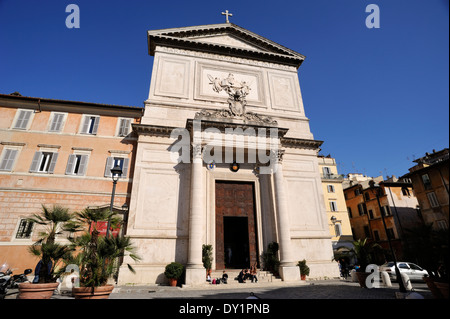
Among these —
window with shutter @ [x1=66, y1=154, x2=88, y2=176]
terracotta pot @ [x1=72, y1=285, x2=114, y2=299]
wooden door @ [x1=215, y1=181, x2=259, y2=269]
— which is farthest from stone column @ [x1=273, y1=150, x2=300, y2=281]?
window with shutter @ [x1=66, y1=154, x2=88, y2=176]

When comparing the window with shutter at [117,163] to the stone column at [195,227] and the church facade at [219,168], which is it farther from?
the stone column at [195,227]

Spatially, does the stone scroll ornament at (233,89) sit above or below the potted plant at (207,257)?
above

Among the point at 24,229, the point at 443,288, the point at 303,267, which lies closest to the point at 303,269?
the point at 303,267

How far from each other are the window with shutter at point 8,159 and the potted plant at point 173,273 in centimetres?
1273

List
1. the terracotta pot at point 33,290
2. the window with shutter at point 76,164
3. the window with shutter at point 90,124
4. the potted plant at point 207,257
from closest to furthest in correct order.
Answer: the terracotta pot at point 33,290 → the potted plant at point 207,257 → the window with shutter at point 76,164 → the window with shutter at point 90,124

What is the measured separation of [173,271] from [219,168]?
7.95 m

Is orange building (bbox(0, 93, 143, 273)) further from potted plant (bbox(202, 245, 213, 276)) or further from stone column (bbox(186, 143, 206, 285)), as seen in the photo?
potted plant (bbox(202, 245, 213, 276))

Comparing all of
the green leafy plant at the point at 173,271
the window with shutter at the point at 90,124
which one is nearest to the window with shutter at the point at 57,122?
the window with shutter at the point at 90,124

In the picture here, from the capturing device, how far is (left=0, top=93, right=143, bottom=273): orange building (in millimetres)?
14539

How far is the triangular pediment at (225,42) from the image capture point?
69.7ft

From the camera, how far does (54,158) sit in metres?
16.4

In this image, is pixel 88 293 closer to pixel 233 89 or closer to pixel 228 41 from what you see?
pixel 233 89

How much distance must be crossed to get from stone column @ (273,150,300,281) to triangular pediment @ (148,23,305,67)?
11.6 m

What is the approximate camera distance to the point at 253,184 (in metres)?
18.4
